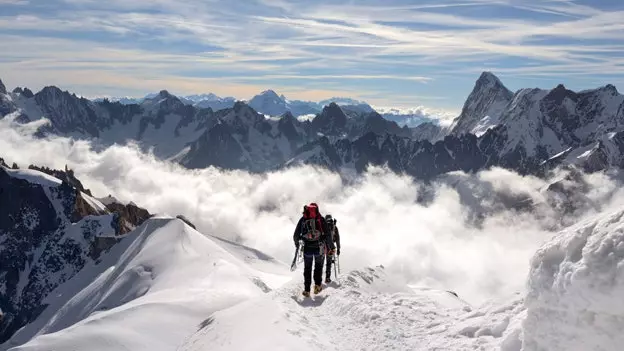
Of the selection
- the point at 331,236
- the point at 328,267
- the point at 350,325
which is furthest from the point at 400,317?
the point at 328,267

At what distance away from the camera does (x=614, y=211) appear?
10242 millimetres

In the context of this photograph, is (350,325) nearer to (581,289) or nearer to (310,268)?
(310,268)

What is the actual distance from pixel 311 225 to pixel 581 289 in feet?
46.8

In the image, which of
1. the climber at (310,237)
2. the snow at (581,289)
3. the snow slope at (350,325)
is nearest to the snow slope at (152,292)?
the snow slope at (350,325)

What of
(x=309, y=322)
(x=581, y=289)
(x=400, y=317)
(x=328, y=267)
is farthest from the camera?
(x=328, y=267)

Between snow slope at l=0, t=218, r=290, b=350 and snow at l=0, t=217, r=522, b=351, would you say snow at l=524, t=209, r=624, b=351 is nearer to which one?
snow at l=0, t=217, r=522, b=351

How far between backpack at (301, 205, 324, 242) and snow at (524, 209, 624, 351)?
41.3ft

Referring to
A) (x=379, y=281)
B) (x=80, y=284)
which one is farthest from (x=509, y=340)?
(x=80, y=284)

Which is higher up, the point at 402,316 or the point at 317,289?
the point at 402,316

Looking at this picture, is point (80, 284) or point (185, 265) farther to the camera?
point (80, 284)

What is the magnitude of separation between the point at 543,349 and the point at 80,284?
160001mm

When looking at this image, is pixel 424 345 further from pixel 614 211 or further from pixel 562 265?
pixel 614 211

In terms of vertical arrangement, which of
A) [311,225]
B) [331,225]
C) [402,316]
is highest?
[311,225]

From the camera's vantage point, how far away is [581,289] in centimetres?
980
